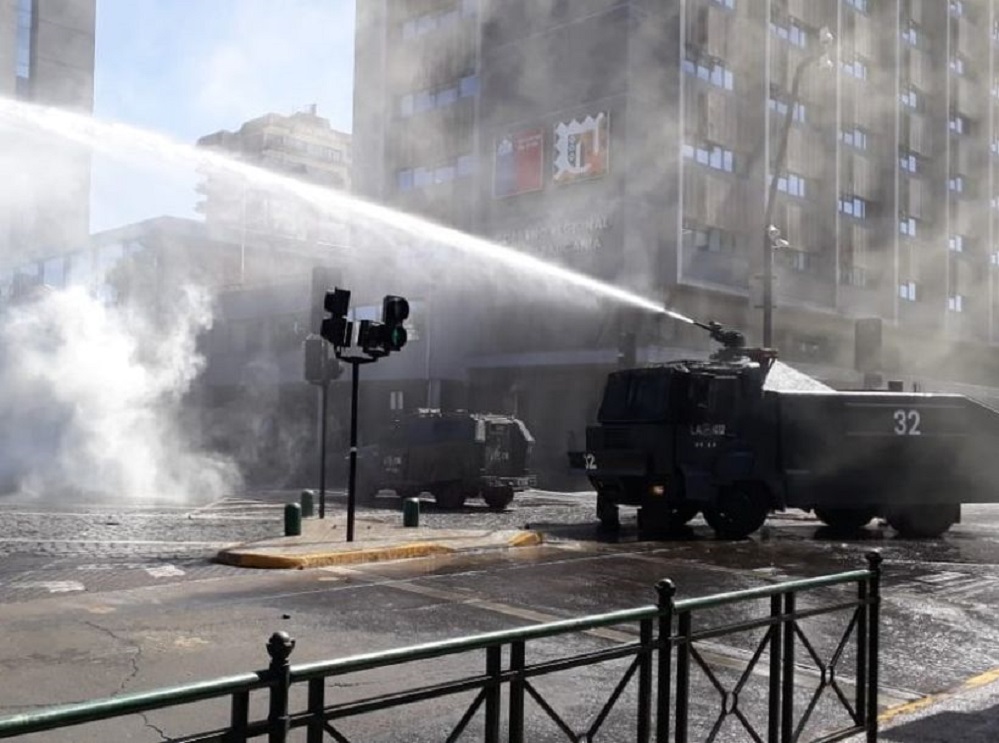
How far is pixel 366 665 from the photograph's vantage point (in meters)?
2.58

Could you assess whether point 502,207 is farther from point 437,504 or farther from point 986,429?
point 986,429

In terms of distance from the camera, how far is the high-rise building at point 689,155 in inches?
1190

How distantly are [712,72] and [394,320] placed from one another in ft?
77.9

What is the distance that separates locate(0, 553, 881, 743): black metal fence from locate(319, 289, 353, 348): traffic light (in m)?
5.63

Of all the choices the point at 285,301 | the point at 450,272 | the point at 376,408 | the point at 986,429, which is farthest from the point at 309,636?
the point at 285,301

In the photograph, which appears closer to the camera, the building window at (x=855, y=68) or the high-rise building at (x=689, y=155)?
the high-rise building at (x=689, y=155)

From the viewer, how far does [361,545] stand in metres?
10.7

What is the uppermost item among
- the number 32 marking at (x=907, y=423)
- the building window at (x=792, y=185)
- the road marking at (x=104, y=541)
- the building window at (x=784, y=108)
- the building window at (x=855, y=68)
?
the building window at (x=855, y=68)

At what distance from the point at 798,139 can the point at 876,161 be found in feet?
18.6

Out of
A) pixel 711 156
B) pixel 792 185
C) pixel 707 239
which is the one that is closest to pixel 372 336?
pixel 707 239

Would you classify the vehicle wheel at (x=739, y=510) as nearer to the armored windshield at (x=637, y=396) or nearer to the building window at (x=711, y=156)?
the armored windshield at (x=637, y=396)

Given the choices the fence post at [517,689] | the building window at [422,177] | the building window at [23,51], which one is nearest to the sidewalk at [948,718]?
the fence post at [517,689]

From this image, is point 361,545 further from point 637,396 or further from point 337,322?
point 637,396

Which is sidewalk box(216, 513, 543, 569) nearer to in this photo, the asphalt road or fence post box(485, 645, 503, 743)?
the asphalt road
